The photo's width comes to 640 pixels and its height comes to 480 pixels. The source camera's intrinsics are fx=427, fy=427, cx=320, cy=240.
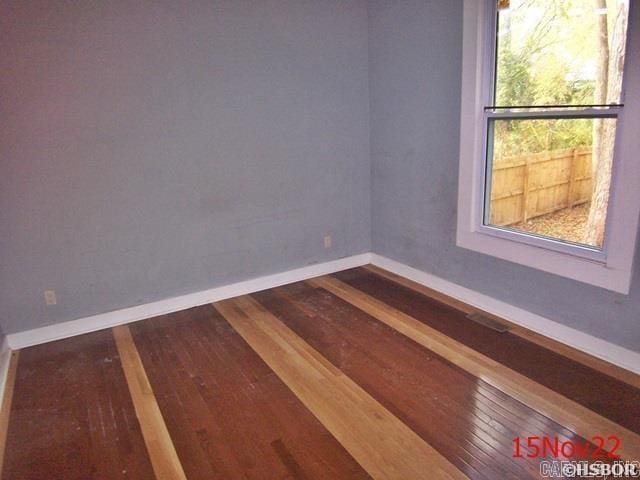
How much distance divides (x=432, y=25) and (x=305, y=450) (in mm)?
2841

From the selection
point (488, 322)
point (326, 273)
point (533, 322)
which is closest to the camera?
point (533, 322)

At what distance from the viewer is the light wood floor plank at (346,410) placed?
1.72m

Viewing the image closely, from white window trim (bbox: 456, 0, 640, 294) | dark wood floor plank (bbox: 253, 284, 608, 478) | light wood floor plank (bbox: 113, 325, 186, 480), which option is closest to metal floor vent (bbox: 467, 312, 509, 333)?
white window trim (bbox: 456, 0, 640, 294)

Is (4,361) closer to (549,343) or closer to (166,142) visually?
(166,142)

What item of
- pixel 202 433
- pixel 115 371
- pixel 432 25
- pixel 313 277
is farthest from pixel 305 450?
pixel 432 25

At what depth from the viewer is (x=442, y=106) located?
3082 millimetres

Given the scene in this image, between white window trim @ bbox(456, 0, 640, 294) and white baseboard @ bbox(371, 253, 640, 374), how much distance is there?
1.09 feet

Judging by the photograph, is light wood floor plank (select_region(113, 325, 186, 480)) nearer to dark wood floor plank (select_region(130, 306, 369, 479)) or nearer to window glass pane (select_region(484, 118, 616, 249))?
dark wood floor plank (select_region(130, 306, 369, 479))

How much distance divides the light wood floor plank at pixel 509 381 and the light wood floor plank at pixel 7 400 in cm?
217

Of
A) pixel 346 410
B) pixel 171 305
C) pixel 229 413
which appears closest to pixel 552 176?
pixel 346 410

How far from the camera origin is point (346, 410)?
2.07 metres

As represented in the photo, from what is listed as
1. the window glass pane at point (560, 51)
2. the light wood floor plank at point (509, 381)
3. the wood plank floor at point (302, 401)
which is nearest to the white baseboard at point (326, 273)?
the wood plank floor at point (302, 401)

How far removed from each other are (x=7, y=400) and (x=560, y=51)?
139 inches

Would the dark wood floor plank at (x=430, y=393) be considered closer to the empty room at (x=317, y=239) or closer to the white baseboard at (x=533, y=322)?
the empty room at (x=317, y=239)
